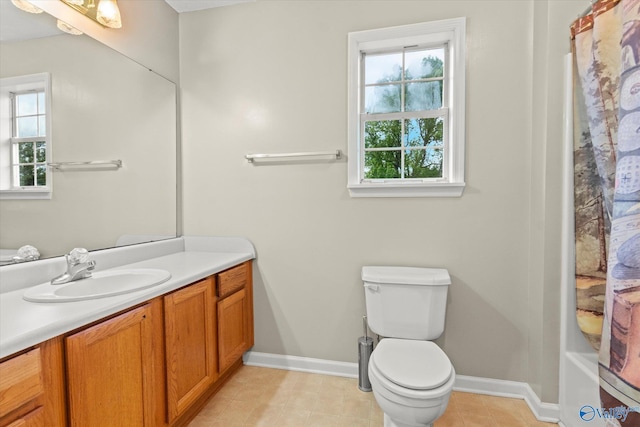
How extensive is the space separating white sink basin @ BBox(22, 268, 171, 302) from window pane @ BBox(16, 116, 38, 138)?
656 mm

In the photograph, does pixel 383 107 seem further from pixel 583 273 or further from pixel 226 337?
pixel 226 337

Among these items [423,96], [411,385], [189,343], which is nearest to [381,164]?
[423,96]

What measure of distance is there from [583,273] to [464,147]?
2.83 ft

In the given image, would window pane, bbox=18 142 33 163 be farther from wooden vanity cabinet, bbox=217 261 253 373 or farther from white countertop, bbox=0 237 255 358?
wooden vanity cabinet, bbox=217 261 253 373

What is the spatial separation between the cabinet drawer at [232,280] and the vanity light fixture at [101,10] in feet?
5.10

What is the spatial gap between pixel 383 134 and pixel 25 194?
1892 mm

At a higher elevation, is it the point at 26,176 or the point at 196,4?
the point at 196,4

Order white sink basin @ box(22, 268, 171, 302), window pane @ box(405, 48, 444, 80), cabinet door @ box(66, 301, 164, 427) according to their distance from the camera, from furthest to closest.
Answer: window pane @ box(405, 48, 444, 80), white sink basin @ box(22, 268, 171, 302), cabinet door @ box(66, 301, 164, 427)

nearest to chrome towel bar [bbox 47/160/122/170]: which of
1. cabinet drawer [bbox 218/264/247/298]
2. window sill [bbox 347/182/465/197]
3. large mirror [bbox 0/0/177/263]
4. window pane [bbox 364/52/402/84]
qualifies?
large mirror [bbox 0/0/177/263]

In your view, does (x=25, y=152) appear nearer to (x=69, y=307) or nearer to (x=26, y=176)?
(x=26, y=176)

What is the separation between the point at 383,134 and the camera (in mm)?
2041

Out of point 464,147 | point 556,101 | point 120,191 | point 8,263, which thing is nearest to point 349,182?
point 464,147

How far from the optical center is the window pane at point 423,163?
6.48ft

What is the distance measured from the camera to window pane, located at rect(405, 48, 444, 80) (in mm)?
1951
